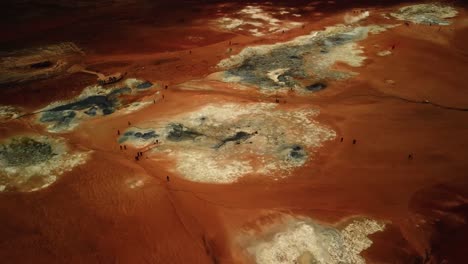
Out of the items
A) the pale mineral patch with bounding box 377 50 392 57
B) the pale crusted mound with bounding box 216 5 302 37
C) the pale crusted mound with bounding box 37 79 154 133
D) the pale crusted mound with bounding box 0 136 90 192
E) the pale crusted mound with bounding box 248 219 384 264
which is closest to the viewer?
the pale crusted mound with bounding box 248 219 384 264

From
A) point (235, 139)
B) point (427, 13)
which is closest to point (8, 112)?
point (235, 139)

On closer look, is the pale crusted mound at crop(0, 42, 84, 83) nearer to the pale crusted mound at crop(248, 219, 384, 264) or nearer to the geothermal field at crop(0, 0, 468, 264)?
the geothermal field at crop(0, 0, 468, 264)

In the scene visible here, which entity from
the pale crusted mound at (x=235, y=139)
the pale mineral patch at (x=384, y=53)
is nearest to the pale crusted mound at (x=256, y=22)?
the pale mineral patch at (x=384, y=53)

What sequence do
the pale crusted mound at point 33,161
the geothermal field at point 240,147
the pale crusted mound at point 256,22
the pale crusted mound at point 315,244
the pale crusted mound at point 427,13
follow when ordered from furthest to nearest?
the pale crusted mound at point 256,22 < the pale crusted mound at point 427,13 < the pale crusted mound at point 33,161 < the geothermal field at point 240,147 < the pale crusted mound at point 315,244

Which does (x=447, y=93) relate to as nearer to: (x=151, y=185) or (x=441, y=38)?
(x=441, y=38)

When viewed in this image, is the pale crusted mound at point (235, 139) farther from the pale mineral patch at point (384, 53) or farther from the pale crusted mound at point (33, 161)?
the pale mineral patch at point (384, 53)

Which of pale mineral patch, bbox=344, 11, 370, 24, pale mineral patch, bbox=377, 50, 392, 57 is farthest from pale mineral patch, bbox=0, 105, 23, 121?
pale mineral patch, bbox=344, 11, 370, 24

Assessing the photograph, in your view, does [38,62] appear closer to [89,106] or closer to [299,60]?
[89,106]

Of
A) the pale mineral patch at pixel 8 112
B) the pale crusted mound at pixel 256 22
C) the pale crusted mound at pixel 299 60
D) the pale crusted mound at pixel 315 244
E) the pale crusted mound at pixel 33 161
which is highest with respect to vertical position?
the pale crusted mound at pixel 256 22
